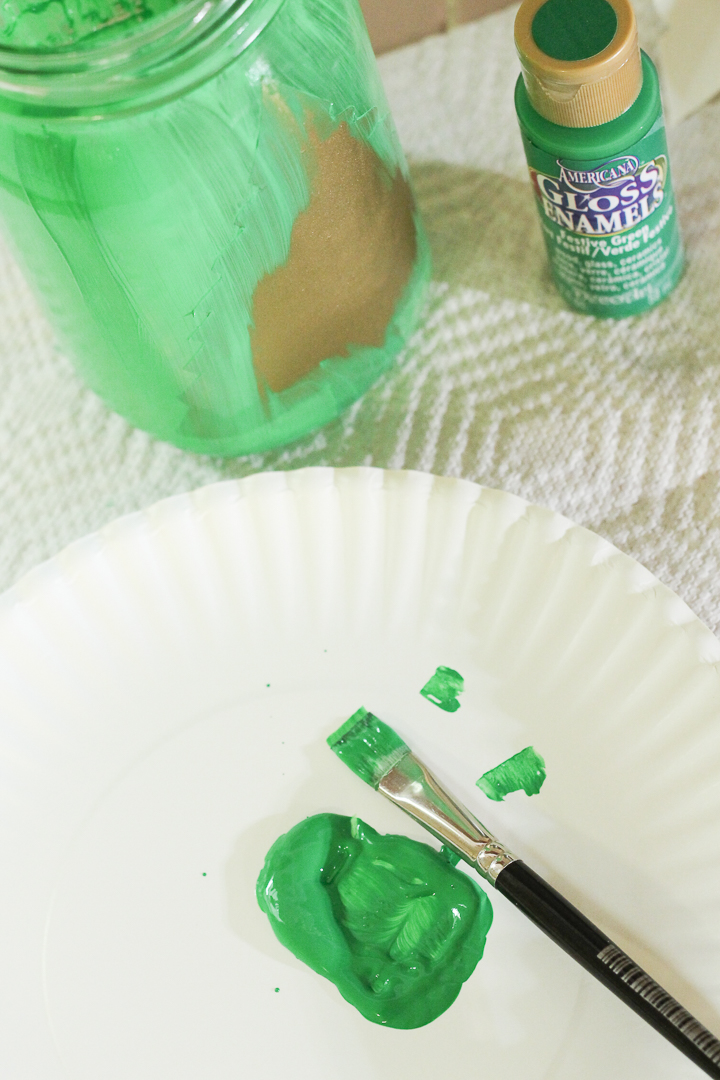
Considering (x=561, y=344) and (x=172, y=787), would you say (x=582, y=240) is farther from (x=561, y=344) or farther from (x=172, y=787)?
(x=172, y=787)

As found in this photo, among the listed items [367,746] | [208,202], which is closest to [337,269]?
[208,202]

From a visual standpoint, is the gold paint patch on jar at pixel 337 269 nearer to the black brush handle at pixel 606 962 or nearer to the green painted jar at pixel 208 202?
the green painted jar at pixel 208 202

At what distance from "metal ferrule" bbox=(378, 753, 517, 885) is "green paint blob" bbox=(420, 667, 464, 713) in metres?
0.02

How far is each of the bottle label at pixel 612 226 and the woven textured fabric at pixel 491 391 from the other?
19mm

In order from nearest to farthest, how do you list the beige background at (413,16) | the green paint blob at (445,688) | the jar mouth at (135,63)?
1. the jar mouth at (135,63)
2. the green paint blob at (445,688)
3. the beige background at (413,16)

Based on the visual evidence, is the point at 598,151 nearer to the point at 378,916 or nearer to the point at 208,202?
the point at 208,202

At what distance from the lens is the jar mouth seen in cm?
29

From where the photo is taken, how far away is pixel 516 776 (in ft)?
1.22

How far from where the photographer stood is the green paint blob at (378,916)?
0.35m

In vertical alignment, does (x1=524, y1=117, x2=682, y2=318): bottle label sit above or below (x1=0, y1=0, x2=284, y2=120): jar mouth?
below

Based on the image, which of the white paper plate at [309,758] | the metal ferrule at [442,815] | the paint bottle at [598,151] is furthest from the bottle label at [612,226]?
the metal ferrule at [442,815]

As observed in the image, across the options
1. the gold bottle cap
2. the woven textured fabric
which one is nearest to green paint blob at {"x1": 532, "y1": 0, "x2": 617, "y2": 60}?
the gold bottle cap

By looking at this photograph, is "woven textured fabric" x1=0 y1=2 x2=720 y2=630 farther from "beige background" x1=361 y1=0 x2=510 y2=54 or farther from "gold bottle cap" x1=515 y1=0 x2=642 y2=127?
"gold bottle cap" x1=515 y1=0 x2=642 y2=127

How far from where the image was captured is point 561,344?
0.46 m
